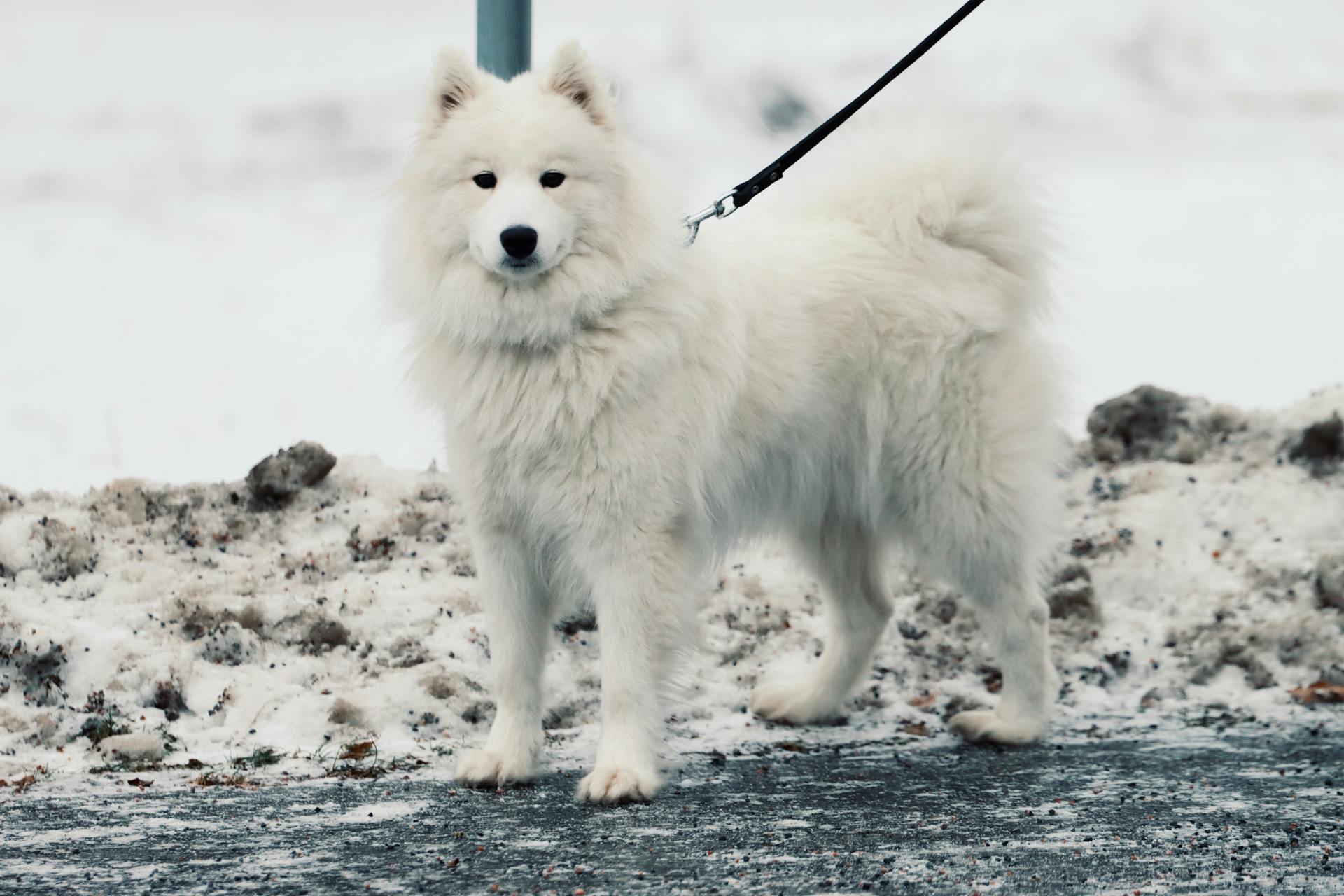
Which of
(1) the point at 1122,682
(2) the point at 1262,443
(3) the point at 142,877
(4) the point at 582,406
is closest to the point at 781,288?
(4) the point at 582,406

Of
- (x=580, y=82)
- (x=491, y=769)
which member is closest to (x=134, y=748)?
(x=491, y=769)

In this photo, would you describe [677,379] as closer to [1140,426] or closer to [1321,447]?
[1140,426]

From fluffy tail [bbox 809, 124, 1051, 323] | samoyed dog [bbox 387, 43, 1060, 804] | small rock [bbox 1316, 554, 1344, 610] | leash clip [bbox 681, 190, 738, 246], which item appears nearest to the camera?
samoyed dog [bbox 387, 43, 1060, 804]

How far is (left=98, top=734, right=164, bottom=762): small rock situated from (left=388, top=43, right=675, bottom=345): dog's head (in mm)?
1715

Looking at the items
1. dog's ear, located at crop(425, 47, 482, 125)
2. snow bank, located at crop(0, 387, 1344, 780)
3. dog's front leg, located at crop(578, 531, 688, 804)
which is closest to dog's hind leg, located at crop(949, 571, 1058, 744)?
snow bank, located at crop(0, 387, 1344, 780)

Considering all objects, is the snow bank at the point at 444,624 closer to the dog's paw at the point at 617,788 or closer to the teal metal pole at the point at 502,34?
the dog's paw at the point at 617,788

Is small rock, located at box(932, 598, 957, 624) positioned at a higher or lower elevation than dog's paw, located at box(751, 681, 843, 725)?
higher

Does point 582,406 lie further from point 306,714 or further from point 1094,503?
point 1094,503

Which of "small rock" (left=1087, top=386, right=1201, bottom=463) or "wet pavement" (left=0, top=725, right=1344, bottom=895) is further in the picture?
"small rock" (left=1087, top=386, right=1201, bottom=463)

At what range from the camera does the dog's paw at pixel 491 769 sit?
13.9 ft

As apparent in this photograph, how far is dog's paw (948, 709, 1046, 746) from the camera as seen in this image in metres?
5.03

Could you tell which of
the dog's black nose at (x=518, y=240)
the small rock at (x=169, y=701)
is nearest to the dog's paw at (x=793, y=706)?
the small rock at (x=169, y=701)

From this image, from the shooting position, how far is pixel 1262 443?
7410 mm

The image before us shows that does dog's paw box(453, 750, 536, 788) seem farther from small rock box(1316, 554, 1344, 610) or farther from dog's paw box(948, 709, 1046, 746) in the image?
small rock box(1316, 554, 1344, 610)
